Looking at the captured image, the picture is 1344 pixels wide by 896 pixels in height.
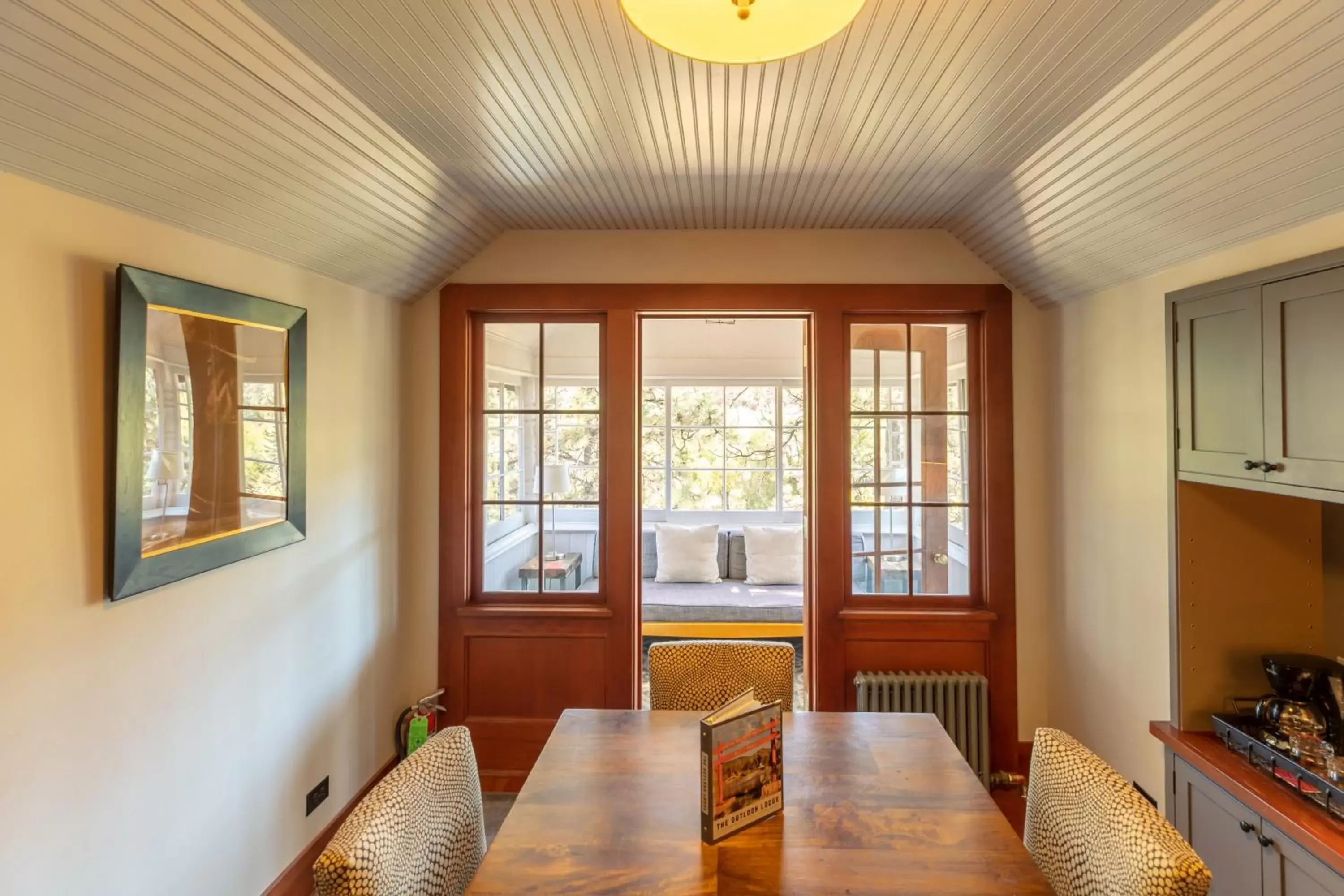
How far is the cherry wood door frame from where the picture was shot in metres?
2.76

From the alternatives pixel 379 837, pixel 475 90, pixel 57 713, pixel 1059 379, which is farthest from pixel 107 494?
pixel 1059 379

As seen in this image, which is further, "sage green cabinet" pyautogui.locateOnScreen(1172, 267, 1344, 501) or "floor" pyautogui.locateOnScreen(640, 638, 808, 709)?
"floor" pyautogui.locateOnScreen(640, 638, 808, 709)

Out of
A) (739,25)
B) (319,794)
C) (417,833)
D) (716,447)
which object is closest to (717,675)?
(417,833)

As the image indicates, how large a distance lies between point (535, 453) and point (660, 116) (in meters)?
1.66

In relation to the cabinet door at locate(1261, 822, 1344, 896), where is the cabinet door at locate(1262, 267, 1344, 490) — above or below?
above

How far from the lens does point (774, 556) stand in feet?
15.6

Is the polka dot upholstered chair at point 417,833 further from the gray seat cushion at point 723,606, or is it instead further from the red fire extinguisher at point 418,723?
the gray seat cushion at point 723,606

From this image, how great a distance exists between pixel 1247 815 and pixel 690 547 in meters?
3.46

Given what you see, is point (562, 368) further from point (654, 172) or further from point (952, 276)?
point (952, 276)

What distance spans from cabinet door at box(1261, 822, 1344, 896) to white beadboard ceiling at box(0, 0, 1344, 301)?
1.52m

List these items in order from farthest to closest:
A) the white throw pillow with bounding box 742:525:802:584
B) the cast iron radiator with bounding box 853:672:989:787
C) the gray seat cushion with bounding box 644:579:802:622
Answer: the white throw pillow with bounding box 742:525:802:584 < the gray seat cushion with bounding box 644:579:802:622 < the cast iron radiator with bounding box 853:672:989:787

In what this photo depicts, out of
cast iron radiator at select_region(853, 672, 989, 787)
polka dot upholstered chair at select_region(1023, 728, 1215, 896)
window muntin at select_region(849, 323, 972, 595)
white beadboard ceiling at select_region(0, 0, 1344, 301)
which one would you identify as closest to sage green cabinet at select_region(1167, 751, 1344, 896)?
polka dot upholstered chair at select_region(1023, 728, 1215, 896)

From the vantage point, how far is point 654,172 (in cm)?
216

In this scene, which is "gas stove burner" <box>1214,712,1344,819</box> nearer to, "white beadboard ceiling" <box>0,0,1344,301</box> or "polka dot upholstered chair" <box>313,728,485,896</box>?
"white beadboard ceiling" <box>0,0,1344,301</box>
